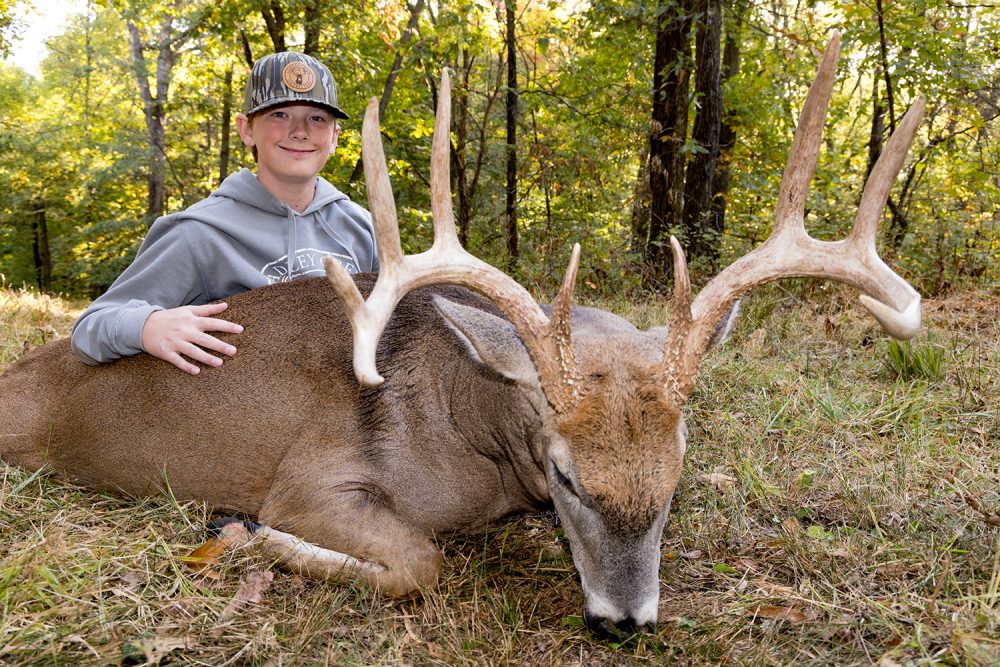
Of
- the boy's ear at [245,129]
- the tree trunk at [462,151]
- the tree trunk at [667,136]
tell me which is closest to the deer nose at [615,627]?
the boy's ear at [245,129]

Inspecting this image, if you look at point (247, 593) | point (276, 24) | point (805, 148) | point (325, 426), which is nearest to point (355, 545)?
point (247, 593)

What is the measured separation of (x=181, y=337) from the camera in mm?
3451

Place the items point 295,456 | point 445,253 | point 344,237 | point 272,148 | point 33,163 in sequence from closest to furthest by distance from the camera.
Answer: point 445,253
point 295,456
point 272,148
point 344,237
point 33,163

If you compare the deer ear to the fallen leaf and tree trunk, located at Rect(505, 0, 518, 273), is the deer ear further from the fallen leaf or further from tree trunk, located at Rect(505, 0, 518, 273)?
tree trunk, located at Rect(505, 0, 518, 273)

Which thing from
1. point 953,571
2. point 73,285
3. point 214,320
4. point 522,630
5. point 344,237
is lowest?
point 73,285

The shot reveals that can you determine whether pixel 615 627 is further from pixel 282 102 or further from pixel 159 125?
pixel 159 125

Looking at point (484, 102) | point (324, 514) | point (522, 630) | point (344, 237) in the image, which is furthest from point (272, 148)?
point (484, 102)

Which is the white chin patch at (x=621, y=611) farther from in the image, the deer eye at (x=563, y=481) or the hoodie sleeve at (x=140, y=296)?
the hoodie sleeve at (x=140, y=296)

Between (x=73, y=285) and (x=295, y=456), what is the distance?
2670 centimetres

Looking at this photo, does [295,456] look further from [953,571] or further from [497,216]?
[497,216]

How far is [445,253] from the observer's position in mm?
3008

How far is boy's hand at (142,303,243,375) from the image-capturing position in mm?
3441

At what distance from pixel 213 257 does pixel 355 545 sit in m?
1.85

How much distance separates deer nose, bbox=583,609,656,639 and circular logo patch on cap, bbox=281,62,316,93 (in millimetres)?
3216
